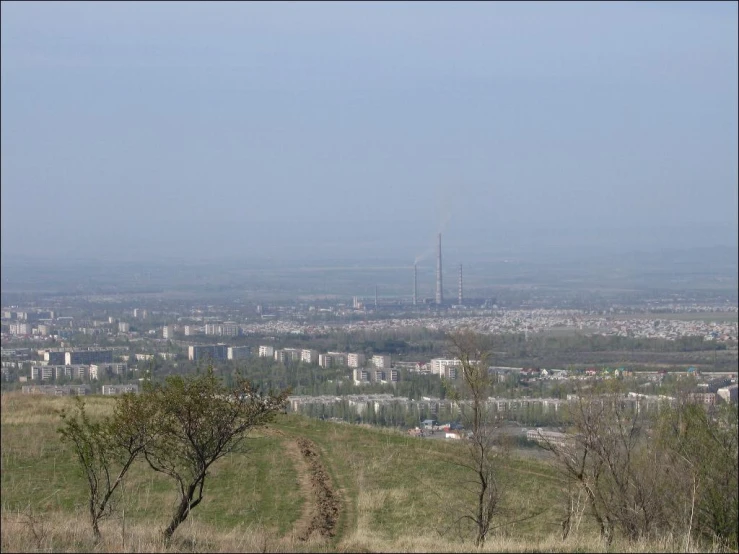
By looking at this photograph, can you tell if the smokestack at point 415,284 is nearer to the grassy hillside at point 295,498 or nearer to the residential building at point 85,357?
the residential building at point 85,357

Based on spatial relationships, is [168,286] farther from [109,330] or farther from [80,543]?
[80,543]

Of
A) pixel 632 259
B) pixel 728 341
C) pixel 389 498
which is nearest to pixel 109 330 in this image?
pixel 389 498

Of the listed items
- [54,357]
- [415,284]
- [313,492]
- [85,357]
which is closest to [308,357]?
[85,357]

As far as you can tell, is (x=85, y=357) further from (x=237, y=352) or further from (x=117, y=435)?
(x=117, y=435)

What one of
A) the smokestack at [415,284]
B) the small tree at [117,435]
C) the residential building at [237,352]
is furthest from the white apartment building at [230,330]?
the small tree at [117,435]

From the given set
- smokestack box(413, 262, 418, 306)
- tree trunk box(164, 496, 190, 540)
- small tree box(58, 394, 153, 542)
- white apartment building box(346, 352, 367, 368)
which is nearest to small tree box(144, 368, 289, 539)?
tree trunk box(164, 496, 190, 540)

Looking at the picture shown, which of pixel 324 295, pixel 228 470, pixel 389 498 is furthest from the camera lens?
pixel 324 295

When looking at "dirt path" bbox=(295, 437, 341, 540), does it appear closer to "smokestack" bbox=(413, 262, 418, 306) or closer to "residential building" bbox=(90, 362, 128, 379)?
"residential building" bbox=(90, 362, 128, 379)
